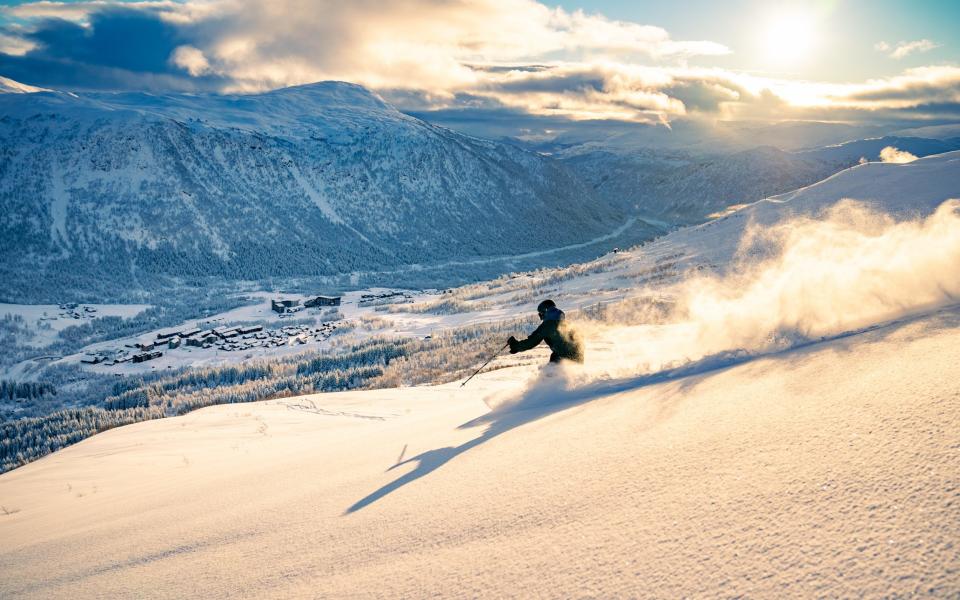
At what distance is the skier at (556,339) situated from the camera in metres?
6.93

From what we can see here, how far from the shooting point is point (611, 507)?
7.75 ft

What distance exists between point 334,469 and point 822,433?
3.65 meters

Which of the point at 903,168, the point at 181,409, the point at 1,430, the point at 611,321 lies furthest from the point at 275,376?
the point at 903,168

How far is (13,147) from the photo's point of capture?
349ft

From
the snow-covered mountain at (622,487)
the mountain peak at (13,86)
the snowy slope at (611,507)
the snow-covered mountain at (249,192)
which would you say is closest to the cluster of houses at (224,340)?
the snow-covered mountain at (622,487)

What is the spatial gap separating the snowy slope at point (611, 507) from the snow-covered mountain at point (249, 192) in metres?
86.3

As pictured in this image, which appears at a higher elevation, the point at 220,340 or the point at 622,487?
the point at 622,487

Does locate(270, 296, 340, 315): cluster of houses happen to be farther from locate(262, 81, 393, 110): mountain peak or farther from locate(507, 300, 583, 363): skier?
locate(262, 81, 393, 110): mountain peak

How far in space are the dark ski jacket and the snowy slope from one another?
1657mm

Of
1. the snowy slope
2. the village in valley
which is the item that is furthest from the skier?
the village in valley

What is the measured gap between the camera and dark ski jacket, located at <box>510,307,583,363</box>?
693cm

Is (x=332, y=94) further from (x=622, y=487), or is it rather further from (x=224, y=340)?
(x=622, y=487)

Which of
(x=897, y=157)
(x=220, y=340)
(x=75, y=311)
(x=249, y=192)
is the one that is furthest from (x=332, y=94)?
(x=897, y=157)

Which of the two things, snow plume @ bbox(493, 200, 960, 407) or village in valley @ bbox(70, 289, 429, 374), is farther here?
village in valley @ bbox(70, 289, 429, 374)
